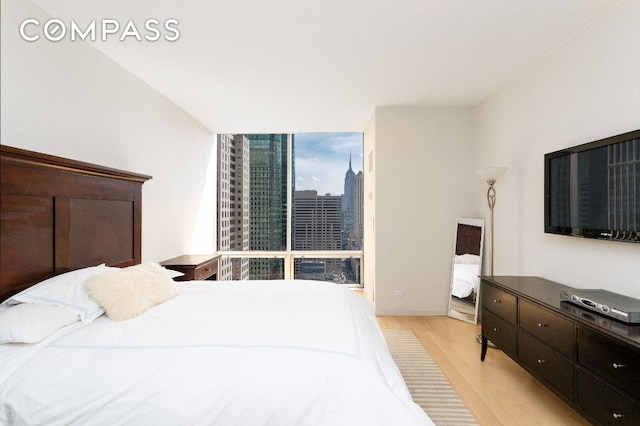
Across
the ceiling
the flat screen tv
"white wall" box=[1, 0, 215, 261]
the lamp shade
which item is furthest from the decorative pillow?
the lamp shade

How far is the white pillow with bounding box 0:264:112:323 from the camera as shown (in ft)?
5.47

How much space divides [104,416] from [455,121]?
4.37 m

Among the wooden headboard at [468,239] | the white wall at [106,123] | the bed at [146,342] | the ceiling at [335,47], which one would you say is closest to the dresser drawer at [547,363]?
the bed at [146,342]

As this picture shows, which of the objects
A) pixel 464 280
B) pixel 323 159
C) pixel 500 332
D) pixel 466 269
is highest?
pixel 323 159

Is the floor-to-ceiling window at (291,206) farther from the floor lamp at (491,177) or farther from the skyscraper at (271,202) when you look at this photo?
the floor lamp at (491,177)

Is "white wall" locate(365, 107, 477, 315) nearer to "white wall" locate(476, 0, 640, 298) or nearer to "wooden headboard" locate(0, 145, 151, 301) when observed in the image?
"white wall" locate(476, 0, 640, 298)

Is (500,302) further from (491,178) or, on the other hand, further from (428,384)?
(491,178)

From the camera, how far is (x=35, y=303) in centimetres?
163

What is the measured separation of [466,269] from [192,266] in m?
3.21

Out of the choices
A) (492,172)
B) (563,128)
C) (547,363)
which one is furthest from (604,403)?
(492,172)

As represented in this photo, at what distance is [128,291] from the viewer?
1.86 m

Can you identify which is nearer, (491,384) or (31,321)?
(31,321)

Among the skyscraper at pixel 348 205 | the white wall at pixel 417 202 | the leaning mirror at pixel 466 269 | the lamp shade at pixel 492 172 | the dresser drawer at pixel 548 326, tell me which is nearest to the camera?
the dresser drawer at pixel 548 326

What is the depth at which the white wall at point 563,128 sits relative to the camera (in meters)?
2.04
